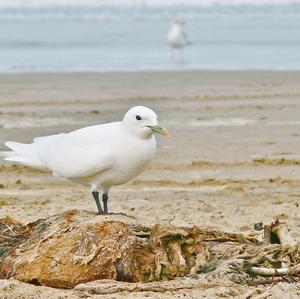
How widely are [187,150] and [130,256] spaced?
20.5 ft

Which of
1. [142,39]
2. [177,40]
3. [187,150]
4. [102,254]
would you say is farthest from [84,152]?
[142,39]

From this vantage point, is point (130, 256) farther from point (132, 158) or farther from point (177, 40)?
point (177, 40)

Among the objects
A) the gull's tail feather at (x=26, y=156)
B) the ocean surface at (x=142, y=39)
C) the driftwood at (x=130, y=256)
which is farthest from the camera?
the ocean surface at (x=142, y=39)

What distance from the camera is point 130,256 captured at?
20.9 ft

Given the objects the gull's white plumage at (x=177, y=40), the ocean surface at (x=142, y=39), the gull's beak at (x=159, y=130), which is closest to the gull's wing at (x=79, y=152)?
the gull's beak at (x=159, y=130)

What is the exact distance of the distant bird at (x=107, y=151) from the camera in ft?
22.9

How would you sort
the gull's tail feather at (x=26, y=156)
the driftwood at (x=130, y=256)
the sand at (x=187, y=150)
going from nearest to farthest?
1. the driftwood at (x=130, y=256)
2. the gull's tail feather at (x=26, y=156)
3. the sand at (x=187, y=150)

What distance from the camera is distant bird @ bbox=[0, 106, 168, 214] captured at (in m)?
6.98

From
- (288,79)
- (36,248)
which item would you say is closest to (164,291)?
(36,248)

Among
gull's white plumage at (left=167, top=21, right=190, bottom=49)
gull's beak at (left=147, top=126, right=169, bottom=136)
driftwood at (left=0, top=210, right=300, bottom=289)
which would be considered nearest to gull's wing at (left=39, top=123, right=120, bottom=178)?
gull's beak at (left=147, top=126, right=169, bottom=136)

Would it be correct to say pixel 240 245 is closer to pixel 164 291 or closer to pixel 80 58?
pixel 164 291

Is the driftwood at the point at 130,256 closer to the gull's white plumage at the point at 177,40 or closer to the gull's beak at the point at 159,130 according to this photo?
the gull's beak at the point at 159,130

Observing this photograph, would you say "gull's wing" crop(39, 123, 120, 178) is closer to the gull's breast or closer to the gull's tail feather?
the gull's breast

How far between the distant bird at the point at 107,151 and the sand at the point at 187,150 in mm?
512
